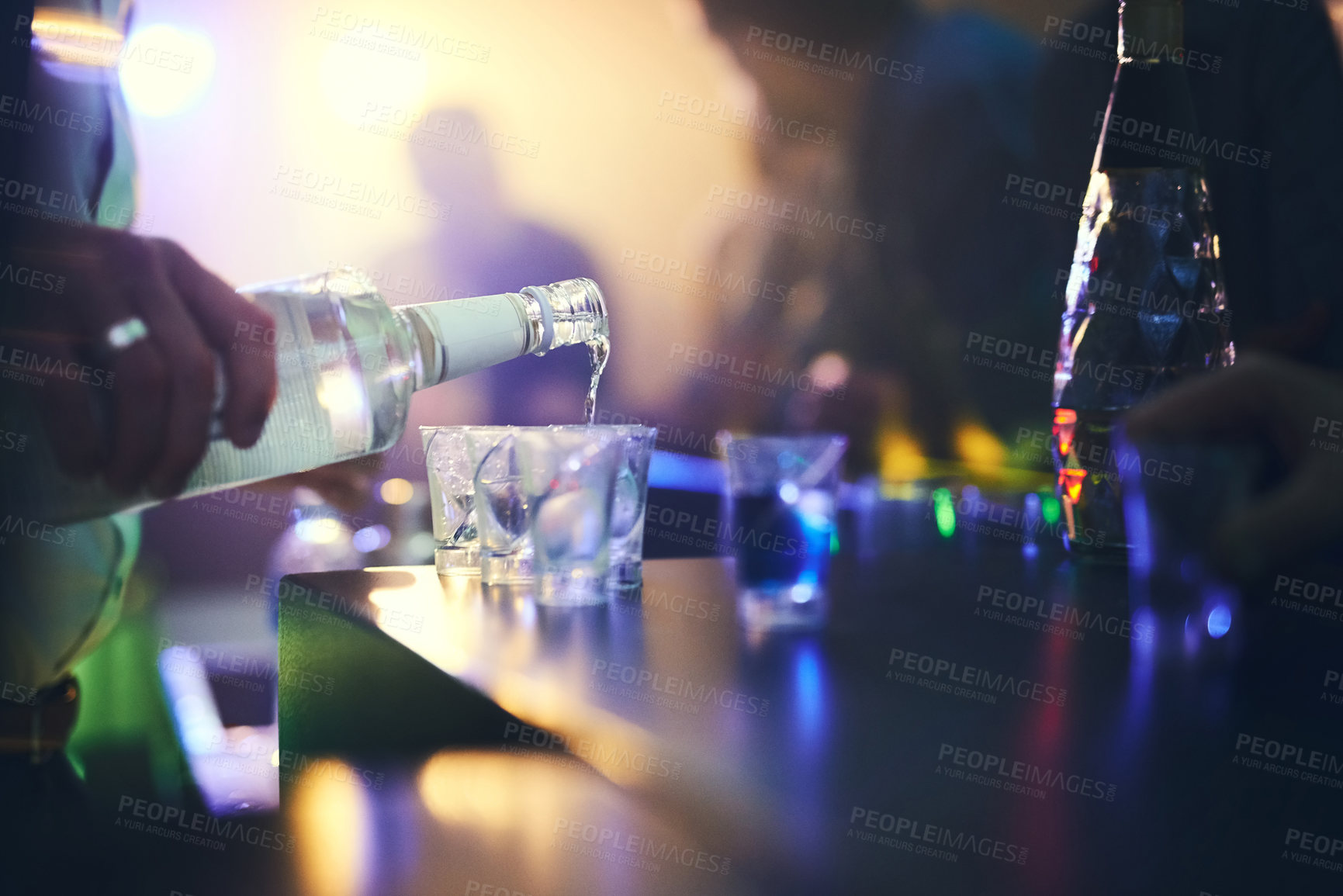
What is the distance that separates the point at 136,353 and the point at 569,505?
1.11 ft

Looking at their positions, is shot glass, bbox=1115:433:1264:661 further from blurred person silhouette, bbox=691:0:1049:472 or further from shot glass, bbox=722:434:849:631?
blurred person silhouette, bbox=691:0:1049:472

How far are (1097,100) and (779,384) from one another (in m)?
0.89

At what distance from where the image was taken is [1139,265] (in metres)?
0.79

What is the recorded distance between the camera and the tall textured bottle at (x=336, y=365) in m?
0.54

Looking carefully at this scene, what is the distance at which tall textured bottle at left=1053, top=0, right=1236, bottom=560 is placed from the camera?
29.6 inches

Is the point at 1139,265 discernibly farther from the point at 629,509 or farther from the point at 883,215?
the point at 883,215

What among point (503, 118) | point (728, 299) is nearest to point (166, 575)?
point (503, 118)

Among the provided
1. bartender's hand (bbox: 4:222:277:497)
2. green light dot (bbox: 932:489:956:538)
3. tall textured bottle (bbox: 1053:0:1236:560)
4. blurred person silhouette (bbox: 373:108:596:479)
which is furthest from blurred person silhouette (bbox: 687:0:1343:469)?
bartender's hand (bbox: 4:222:277:497)

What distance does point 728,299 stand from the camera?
6.93 ft

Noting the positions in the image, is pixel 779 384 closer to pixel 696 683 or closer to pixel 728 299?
pixel 728 299

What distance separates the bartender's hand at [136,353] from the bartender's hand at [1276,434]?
1.50 feet

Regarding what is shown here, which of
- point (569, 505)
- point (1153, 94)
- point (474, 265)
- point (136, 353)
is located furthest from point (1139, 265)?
point (474, 265)

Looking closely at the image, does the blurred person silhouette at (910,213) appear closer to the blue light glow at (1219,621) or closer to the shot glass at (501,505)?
the shot glass at (501,505)

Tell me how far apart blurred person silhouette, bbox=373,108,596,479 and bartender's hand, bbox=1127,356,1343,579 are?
1.60 meters
